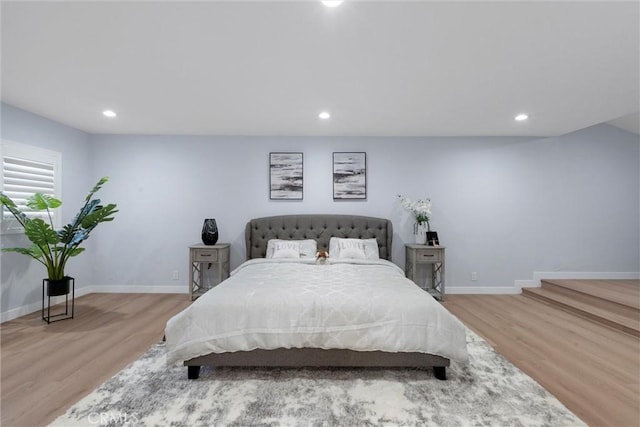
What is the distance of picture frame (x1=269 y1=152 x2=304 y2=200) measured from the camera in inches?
182

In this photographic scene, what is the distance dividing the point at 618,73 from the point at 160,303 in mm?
5707

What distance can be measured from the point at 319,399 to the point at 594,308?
391 centimetres

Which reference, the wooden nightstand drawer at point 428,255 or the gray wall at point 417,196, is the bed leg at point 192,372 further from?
the wooden nightstand drawer at point 428,255

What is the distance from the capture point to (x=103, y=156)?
4.62 metres

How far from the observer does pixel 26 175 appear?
3.61 m

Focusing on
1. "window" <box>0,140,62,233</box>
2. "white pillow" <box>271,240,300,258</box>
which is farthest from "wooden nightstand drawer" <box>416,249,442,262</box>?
"window" <box>0,140,62,233</box>

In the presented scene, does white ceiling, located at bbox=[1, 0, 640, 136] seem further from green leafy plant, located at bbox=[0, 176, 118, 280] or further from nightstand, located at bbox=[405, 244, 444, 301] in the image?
nightstand, located at bbox=[405, 244, 444, 301]

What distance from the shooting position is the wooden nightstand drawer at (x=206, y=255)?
415cm

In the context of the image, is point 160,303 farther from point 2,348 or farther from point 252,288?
point 252,288

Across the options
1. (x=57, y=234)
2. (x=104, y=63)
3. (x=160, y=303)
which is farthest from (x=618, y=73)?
(x=57, y=234)

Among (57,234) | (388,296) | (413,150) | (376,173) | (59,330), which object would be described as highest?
(413,150)

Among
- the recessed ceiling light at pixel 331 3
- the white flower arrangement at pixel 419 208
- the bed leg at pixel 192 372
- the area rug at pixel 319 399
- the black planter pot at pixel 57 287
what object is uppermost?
the recessed ceiling light at pixel 331 3

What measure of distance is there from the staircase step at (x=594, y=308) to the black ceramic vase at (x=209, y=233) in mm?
4916

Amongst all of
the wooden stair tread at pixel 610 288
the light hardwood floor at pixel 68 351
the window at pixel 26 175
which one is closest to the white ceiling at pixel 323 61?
the window at pixel 26 175
